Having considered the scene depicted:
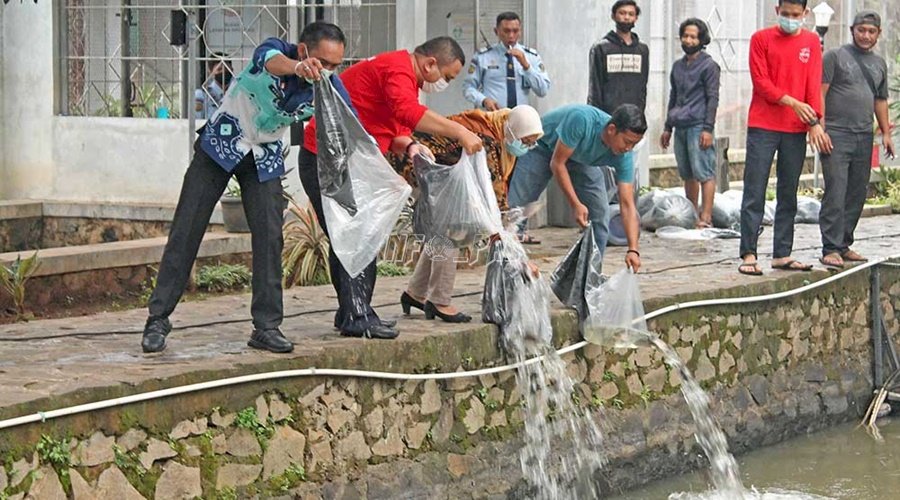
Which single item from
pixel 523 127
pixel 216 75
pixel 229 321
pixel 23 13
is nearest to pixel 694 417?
pixel 523 127

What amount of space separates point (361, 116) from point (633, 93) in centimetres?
549

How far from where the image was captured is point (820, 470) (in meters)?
10.1

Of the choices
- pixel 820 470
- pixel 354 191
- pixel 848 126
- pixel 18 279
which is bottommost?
pixel 820 470

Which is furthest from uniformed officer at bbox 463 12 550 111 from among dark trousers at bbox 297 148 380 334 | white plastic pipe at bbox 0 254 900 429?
dark trousers at bbox 297 148 380 334

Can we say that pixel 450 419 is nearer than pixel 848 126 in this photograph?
Yes

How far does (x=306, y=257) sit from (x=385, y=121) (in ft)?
9.76

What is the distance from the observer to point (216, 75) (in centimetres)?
1430

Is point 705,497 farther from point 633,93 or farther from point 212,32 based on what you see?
point 212,32

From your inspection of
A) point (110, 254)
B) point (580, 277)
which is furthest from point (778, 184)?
point (110, 254)

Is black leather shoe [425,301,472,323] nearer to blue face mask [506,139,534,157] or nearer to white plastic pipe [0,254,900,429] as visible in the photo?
white plastic pipe [0,254,900,429]

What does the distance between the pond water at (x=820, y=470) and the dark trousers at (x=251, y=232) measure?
2718 millimetres

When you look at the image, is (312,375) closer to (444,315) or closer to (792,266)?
(444,315)

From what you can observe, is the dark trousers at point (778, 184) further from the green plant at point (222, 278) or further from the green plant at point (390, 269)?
the green plant at point (222, 278)

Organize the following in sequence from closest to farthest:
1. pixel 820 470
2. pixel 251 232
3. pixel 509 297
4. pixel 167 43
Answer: pixel 251 232
pixel 509 297
pixel 820 470
pixel 167 43
